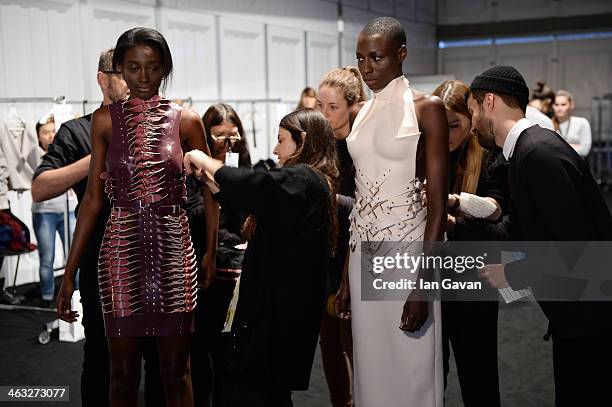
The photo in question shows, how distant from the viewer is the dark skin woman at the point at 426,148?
1854 mm

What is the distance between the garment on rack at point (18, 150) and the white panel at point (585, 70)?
9.29 meters

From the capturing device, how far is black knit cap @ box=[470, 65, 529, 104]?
75.5 inches

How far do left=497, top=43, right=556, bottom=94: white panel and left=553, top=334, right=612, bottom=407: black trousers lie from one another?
1062 cm

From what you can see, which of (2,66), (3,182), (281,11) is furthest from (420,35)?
(3,182)

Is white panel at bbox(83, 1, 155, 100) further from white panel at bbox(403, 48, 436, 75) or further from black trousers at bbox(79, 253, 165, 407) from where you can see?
white panel at bbox(403, 48, 436, 75)

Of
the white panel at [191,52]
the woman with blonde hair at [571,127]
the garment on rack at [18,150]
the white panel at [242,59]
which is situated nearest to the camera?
the garment on rack at [18,150]

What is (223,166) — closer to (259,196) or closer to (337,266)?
(259,196)

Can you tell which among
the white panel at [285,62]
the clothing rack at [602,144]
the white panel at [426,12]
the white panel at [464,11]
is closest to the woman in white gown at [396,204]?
the white panel at [285,62]

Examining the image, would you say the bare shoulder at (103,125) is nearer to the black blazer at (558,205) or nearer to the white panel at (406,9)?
the black blazer at (558,205)

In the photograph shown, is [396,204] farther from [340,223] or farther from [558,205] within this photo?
[340,223]

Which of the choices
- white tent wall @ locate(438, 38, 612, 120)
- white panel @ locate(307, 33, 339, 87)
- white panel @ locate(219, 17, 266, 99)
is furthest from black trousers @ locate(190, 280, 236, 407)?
white tent wall @ locate(438, 38, 612, 120)

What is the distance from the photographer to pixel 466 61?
40.5 feet

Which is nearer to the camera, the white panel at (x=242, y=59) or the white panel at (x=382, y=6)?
the white panel at (x=242, y=59)

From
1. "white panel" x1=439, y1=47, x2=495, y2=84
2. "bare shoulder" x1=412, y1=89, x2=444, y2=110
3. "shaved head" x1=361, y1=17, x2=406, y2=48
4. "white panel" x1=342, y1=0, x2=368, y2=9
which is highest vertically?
"white panel" x1=342, y1=0, x2=368, y2=9
